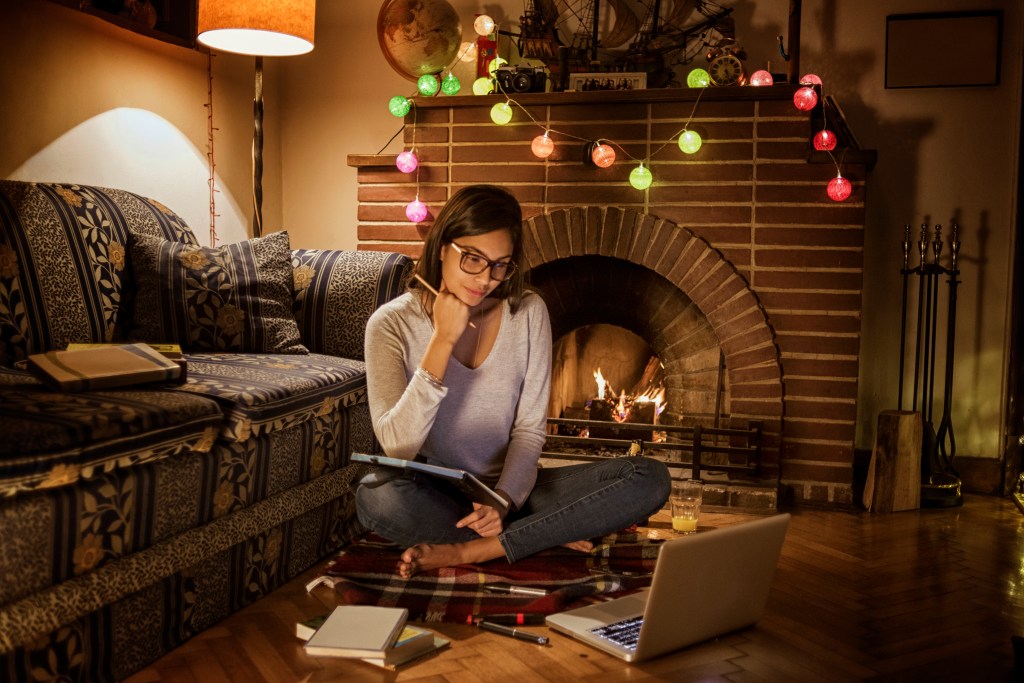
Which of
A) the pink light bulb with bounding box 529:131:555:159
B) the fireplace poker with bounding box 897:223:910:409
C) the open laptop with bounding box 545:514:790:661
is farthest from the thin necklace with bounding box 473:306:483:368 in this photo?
the fireplace poker with bounding box 897:223:910:409

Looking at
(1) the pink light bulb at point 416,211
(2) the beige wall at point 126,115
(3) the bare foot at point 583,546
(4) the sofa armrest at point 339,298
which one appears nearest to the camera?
(3) the bare foot at point 583,546

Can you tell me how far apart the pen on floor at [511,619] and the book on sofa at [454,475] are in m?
0.21

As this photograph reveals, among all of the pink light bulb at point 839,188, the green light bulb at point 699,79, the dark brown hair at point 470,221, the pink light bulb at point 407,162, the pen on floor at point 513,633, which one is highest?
the green light bulb at point 699,79

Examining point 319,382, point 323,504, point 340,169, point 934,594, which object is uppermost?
point 340,169

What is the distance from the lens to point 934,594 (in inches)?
77.9

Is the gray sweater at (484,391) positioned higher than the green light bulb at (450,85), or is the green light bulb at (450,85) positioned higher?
the green light bulb at (450,85)

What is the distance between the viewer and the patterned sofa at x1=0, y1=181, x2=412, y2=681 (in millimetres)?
1261

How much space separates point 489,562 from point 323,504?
0.44 metres

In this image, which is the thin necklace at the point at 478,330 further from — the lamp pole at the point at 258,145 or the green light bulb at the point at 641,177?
the lamp pole at the point at 258,145

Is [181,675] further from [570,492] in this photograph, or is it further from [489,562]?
[570,492]

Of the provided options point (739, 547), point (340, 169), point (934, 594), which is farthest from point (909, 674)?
point (340, 169)

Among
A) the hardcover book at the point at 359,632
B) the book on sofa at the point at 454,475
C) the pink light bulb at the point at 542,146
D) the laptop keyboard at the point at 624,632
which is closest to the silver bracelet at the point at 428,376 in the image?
the book on sofa at the point at 454,475

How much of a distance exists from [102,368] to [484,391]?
76 cm

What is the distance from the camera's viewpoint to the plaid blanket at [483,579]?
1.73m
